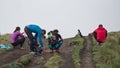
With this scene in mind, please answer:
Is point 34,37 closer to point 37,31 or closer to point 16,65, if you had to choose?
point 37,31

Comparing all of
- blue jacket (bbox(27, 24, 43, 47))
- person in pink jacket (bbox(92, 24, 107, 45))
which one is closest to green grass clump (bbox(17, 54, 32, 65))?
blue jacket (bbox(27, 24, 43, 47))

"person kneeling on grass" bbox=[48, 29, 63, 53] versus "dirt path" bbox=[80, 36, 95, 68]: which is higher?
"person kneeling on grass" bbox=[48, 29, 63, 53]

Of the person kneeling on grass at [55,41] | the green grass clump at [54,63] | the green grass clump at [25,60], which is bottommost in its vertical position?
the green grass clump at [54,63]

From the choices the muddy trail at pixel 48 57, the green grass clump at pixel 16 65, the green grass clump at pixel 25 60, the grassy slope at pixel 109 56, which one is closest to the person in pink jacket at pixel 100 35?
the muddy trail at pixel 48 57

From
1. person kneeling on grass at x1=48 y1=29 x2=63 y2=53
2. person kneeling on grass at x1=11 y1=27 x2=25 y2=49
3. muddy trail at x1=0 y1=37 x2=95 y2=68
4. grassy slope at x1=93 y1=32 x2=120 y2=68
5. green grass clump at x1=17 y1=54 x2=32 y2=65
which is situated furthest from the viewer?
person kneeling on grass at x1=11 y1=27 x2=25 y2=49

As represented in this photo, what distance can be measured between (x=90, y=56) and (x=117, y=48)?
6.07 ft

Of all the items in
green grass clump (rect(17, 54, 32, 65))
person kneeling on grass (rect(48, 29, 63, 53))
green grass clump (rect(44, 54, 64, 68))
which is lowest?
green grass clump (rect(44, 54, 64, 68))

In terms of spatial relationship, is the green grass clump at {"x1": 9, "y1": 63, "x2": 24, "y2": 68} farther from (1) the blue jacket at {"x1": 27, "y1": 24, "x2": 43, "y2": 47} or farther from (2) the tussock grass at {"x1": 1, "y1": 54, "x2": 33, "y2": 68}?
(1) the blue jacket at {"x1": 27, "y1": 24, "x2": 43, "y2": 47}

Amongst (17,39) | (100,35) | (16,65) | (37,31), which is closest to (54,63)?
(16,65)

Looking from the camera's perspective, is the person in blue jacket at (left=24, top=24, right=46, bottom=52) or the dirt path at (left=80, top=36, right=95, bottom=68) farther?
the person in blue jacket at (left=24, top=24, right=46, bottom=52)

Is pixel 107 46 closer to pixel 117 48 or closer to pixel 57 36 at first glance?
pixel 117 48

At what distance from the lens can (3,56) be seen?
20.8 meters

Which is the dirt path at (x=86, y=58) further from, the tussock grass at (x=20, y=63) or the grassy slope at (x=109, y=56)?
the tussock grass at (x=20, y=63)

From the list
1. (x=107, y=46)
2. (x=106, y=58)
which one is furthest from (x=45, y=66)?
(x=107, y=46)
